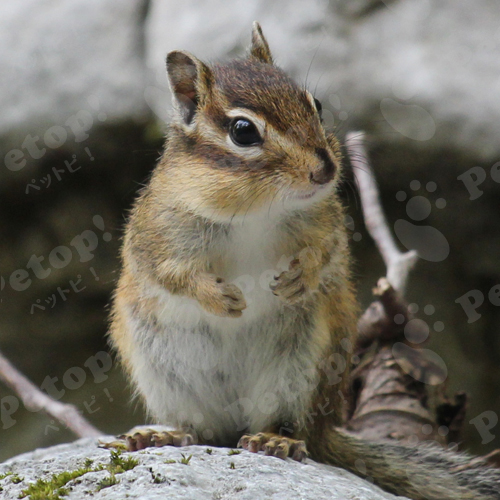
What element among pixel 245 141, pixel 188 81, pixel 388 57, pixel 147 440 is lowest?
pixel 147 440

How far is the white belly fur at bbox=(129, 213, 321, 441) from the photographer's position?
6.89 feet

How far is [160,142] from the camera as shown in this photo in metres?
4.01

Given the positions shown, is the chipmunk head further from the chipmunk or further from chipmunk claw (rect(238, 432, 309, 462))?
chipmunk claw (rect(238, 432, 309, 462))

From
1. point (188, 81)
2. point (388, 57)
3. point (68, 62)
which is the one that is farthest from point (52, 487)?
point (68, 62)

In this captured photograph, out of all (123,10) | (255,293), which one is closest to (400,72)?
(123,10)

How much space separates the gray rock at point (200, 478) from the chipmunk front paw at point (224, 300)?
14.8 inches

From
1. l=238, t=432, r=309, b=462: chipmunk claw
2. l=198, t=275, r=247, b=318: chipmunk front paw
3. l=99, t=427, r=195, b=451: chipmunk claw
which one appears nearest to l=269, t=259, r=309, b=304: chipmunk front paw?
A: l=198, t=275, r=247, b=318: chipmunk front paw

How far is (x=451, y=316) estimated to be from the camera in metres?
4.01

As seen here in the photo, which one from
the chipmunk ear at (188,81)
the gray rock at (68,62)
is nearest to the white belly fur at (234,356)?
the chipmunk ear at (188,81)

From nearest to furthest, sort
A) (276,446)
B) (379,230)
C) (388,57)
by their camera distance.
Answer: (276,446)
(379,230)
(388,57)

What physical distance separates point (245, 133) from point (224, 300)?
0.47 meters

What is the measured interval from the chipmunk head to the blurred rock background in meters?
1.69

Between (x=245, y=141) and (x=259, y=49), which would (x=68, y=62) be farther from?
(x=245, y=141)

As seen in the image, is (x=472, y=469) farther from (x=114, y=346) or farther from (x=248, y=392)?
(x=114, y=346)
